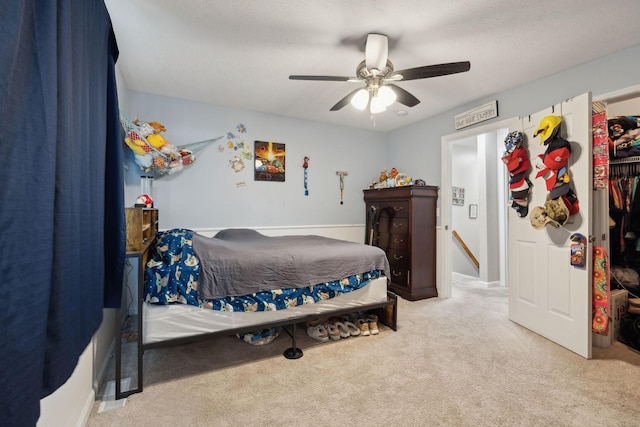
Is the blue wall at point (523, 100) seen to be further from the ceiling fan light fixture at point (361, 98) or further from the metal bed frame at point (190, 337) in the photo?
the metal bed frame at point (190, 337)

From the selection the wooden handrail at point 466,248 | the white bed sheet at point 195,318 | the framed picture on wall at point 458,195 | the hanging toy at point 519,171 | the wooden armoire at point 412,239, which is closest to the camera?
the white bed sheet at point 195,318

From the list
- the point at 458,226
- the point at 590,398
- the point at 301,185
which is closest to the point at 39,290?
the point at 590,398

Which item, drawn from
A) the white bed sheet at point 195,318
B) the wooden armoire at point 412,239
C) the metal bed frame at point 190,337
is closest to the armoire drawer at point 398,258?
the wooden armoire at point 412,239

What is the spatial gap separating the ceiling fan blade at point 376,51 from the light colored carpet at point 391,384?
2229mm

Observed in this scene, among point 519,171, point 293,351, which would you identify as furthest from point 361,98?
point 293,351

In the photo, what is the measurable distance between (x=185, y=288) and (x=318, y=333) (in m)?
1.20

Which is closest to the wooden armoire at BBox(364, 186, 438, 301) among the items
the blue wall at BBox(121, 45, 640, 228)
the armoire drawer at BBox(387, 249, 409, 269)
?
the armoire drawer at BBox(387, 249, 409, 269)

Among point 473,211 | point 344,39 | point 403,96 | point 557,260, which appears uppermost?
point 344,39

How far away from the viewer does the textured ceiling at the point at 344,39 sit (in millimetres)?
1831

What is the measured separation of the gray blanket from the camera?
6.32 ft

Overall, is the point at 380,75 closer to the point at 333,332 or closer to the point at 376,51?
the point at 376,51

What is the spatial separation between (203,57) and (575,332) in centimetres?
379

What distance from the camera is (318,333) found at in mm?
2457

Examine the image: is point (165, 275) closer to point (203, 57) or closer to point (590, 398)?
point (203, 57)
